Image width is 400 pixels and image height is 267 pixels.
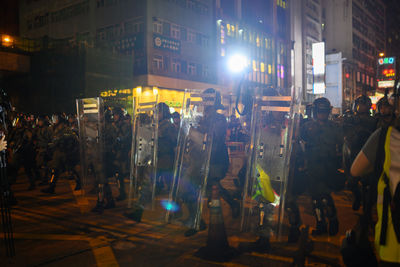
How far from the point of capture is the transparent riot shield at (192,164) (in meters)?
4.91

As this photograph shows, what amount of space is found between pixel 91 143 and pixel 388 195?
5428 millimetres

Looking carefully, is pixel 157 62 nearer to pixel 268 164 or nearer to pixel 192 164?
pixel 192 164

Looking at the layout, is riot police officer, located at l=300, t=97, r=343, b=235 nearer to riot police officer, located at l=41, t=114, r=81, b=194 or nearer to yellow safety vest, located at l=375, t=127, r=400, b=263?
yellow safety vest, located at l=375, t=127, r=400, b=263

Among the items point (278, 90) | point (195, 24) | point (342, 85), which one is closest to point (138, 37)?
point (195, 24)

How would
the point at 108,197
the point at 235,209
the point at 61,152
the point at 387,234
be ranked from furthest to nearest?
1. the point at 61,152
2. the point at 108,197
3. the point at 235,209
4. the point at 387,234

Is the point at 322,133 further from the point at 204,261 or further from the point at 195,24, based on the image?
the point at 195,24

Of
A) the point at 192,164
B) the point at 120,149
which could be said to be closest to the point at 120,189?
the point at 120,149

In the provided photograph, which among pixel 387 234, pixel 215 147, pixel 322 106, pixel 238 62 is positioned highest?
→ pixel 238 62

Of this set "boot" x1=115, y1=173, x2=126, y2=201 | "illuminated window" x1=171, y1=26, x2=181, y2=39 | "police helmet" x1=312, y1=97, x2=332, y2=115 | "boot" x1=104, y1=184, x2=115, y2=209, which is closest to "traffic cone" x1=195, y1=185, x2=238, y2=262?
"police helmet" x1=312, y1=97, x2=332, y2=115

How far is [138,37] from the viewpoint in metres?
27.3

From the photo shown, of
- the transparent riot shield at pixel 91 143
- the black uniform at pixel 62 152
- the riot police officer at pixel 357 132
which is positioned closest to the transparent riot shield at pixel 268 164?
the riot police officer at pixel 357 132

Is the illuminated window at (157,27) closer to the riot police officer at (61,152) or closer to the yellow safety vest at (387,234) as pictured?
the riot police officer at (61,152)

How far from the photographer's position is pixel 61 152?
8.17 m

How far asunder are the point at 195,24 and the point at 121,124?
85.4ft
